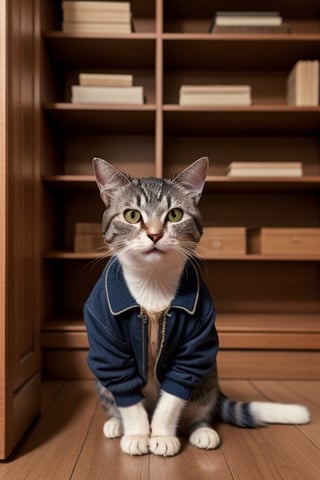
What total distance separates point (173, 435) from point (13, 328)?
45cm

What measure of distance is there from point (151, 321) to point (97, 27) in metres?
1.34

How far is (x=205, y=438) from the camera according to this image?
1062 millimetres

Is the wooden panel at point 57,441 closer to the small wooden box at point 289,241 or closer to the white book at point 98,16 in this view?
the small wooden box at point 289,241

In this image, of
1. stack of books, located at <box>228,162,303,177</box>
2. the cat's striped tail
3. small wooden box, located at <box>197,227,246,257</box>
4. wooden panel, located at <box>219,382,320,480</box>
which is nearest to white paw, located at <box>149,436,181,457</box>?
wooden panel, located at <box>219,382,320,480</box>

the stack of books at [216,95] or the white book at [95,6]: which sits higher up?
the white book at [95,6]

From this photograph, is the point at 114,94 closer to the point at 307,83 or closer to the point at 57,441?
the point at 307,83

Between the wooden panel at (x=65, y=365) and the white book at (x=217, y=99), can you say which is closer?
the wooden panel at (x=65, y=365)

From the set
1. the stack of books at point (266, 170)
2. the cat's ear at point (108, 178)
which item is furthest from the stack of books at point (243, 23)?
the cat's ear at point (108, 178)

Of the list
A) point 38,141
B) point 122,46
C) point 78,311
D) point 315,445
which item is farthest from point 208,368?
point 122,46

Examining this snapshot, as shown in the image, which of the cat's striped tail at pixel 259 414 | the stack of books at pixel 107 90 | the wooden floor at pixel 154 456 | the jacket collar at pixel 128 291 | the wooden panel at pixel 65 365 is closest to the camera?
the wooden floor at pixel 154 456

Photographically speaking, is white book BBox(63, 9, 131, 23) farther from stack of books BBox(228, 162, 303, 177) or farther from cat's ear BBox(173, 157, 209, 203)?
cat's ear BBox(173, 157, 209, 203)

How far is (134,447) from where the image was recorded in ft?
3.32

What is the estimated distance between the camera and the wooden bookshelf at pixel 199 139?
1.80 metres

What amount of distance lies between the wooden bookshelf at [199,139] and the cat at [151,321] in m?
0.71
